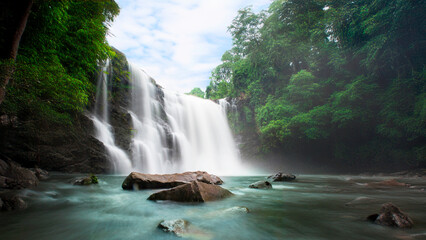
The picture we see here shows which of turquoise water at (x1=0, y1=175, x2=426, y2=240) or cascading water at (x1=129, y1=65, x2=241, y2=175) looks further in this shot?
cascading water at (x1=129, y1=65, x2=241, y2=175)

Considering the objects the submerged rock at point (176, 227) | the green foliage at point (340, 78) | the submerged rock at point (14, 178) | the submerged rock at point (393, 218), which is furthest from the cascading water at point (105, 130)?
the submerged rock at point (393, 218)

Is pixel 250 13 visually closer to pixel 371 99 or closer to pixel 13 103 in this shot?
pixel 371 99

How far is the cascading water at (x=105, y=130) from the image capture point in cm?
1227

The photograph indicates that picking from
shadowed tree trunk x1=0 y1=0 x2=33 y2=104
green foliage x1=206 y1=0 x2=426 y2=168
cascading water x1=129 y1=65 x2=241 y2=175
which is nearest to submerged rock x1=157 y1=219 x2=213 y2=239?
shadowed tree trunk x1=0 y1=0 x2=33 y2=104

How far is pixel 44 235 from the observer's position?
2490 mm

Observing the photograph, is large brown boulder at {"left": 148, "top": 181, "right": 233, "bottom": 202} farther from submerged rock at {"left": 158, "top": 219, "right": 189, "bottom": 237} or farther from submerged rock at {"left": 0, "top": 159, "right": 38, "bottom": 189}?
submerged rock at {"left": 0, "top": 159, "right": 38, "bottom": 189}

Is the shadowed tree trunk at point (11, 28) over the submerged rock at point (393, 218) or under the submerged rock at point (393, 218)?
over

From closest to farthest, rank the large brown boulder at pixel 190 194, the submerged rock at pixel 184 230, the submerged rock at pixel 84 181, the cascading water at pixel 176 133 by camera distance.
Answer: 1. the submerged rock at pixel 184 230
2. the large brown boulder at pixel 190 194
3. the submerged rock at pixel 84 181
4. the cascading water at pixel 176 133

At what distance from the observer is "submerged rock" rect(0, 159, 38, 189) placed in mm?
5325

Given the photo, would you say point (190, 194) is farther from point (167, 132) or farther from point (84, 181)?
point (167, 132)

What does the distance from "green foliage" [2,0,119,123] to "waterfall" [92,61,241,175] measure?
242 inches

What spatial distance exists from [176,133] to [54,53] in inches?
535

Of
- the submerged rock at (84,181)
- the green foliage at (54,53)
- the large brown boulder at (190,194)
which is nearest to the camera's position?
the large brown boulder at (190,194)

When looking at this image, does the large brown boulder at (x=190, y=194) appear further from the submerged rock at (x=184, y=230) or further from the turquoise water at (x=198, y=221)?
the submerged rock at (x=184, y=230)
